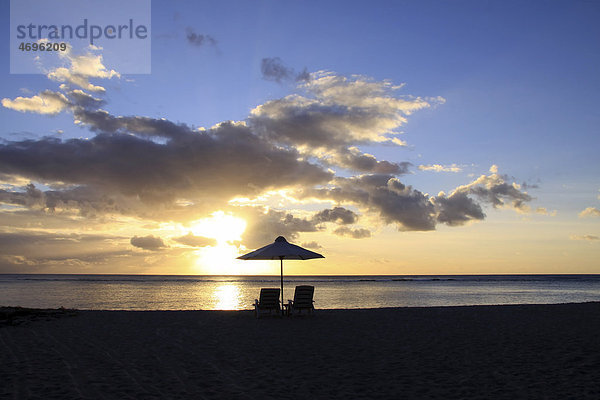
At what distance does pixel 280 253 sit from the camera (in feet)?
48.1

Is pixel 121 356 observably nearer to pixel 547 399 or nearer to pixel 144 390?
pixel 144 390

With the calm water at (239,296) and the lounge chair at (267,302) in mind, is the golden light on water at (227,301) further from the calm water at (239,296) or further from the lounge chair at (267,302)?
the lounge chair at (267,302)

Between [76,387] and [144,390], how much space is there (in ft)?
3.12

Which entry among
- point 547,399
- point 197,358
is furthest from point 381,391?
point 197,358

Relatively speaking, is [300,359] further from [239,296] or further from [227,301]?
[239,296]


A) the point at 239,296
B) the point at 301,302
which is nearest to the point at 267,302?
the point at 301,302

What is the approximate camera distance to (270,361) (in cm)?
804

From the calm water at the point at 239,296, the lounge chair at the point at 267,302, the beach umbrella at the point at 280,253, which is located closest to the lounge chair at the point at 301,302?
the lounge chair at the point at 267,302

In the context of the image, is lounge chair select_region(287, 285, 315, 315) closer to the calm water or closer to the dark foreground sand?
the dark foreground sand

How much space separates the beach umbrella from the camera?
1473 cm

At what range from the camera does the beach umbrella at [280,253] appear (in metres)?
14.7

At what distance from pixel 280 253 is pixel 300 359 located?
655 cm

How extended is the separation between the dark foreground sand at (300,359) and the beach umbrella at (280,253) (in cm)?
207

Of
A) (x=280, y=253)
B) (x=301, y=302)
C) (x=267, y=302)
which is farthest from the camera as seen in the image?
(x=301, y=302)
